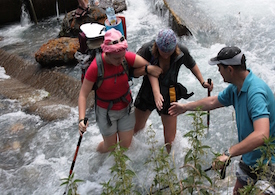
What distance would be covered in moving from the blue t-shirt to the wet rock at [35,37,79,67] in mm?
5697

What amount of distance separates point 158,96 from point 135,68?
451mm

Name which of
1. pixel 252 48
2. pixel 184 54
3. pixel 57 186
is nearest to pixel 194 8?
pixel 252 48

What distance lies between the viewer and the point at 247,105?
2.72 meters

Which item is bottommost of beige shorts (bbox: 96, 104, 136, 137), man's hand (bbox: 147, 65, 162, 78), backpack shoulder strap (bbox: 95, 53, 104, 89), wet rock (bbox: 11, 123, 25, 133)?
wet rock (bbox: 11, 123, 25, 133)

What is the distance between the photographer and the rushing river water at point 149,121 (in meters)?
5.00

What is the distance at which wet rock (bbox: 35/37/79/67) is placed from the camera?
7.87 meters

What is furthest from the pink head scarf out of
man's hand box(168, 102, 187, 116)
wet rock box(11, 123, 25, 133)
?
wet rock box(11, 123, 25, 133)

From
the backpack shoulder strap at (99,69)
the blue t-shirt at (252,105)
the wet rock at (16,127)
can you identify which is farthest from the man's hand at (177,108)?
the wet rock at (16,127)

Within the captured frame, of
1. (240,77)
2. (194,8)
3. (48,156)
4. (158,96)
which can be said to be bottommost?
(48,156)

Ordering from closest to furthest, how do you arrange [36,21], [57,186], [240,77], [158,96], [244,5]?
[240,77], [158,96], [57,186], [244,5], [36,21]

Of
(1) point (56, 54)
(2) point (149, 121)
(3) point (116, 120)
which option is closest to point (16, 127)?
(1) point (56, 54)

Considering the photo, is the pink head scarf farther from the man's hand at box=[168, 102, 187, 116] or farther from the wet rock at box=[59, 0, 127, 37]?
the wet rock at box=[59, 0, 127, 37]

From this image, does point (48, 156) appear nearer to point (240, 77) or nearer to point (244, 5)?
point (240, 77)

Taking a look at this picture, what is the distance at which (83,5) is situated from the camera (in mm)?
9406
